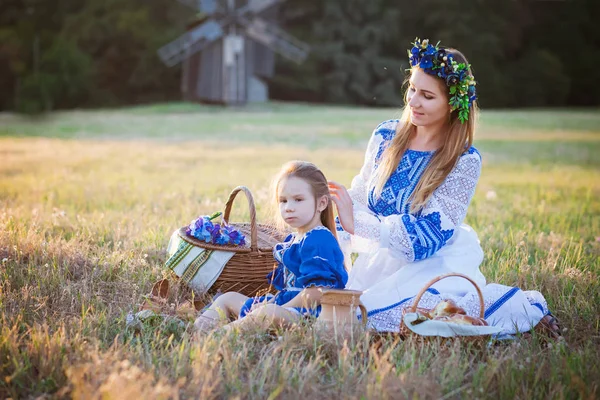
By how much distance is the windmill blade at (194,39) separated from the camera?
997 inches

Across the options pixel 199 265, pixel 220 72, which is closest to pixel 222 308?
pixel 199 265

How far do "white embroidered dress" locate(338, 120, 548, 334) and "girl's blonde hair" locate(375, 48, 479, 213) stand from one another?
0.11 feet

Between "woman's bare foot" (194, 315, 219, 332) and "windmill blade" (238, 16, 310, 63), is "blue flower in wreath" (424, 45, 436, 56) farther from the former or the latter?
"windmill blade" (238, 16, 310, 63)

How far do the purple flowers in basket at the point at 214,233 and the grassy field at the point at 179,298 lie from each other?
0.34m

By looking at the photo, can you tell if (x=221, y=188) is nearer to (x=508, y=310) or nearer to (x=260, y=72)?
(x=508, y=310)

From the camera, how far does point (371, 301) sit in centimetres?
332

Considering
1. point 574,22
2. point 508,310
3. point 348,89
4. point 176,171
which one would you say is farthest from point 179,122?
point 574,22

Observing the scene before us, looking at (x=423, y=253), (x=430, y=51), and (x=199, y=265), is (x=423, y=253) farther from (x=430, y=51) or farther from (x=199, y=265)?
(x=199, y=265)

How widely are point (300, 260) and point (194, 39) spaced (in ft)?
76.8

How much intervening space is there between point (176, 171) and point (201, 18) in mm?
17637

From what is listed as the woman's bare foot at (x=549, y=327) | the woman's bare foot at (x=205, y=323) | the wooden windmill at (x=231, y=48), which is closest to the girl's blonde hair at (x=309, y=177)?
the woman's bare foot at (x=205, y=323)

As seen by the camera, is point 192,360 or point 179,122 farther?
point 179,122

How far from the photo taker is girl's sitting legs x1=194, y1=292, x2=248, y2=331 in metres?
3.13

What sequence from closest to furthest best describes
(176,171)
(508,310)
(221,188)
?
(508,310) → (221,188) → (176,171)
